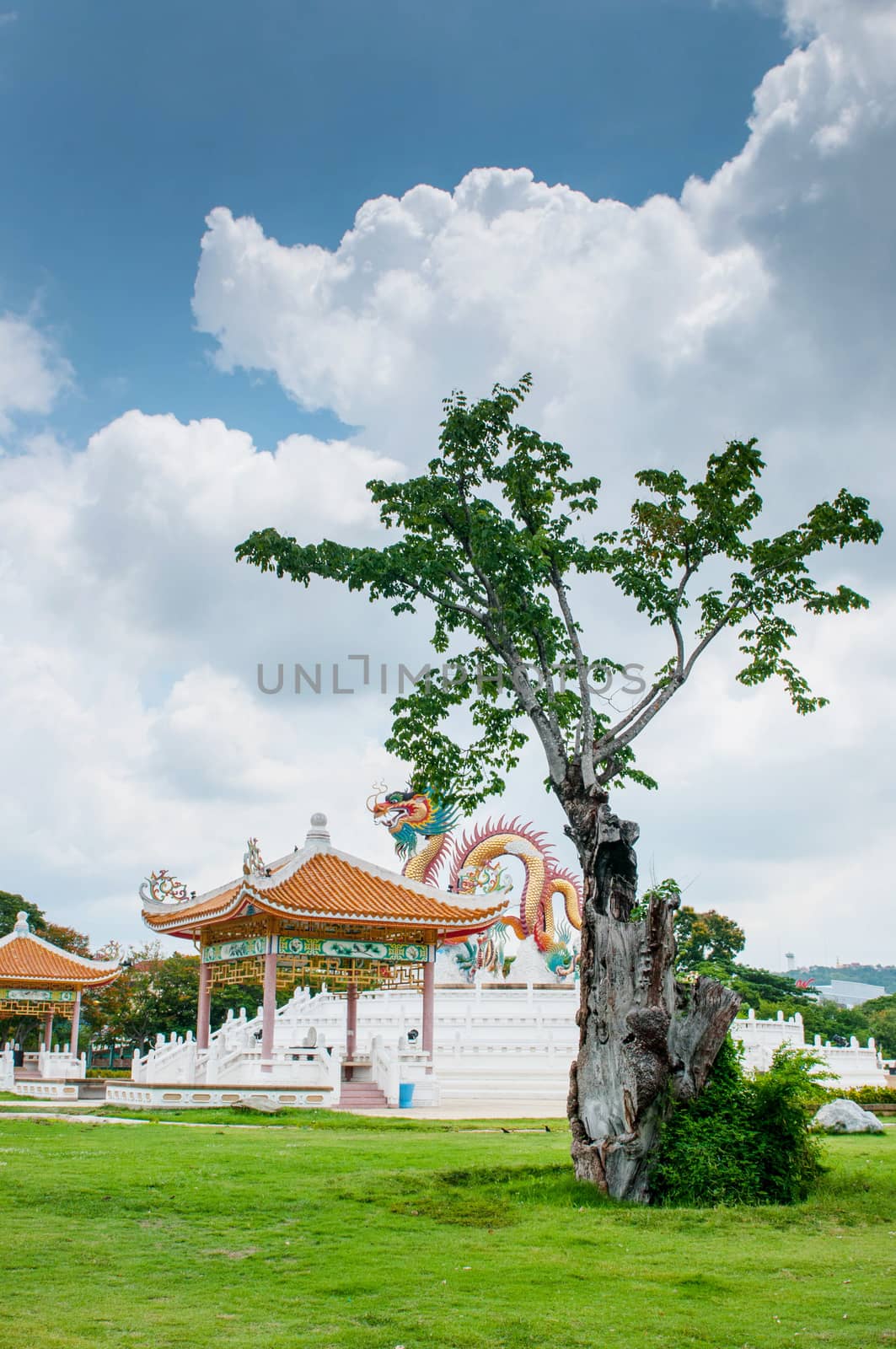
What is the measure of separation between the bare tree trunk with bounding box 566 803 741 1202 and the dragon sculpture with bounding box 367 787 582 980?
25.5 metres

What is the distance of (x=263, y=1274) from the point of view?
6.54 metres

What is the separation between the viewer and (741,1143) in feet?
30.1

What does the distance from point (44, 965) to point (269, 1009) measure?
15676 millimetres

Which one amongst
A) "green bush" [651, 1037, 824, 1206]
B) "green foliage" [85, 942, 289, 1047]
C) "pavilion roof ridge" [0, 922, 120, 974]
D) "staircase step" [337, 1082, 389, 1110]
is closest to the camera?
"green bush" [651, 1037, 824, 1206]

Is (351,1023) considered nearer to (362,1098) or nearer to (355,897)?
(362,1098)

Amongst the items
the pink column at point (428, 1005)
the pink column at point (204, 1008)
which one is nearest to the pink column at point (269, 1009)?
the pink column at point (204, 1008)

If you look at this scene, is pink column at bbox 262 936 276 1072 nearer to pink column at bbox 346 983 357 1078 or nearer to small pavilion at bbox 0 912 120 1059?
pink column at bbox 346 983 357 1078

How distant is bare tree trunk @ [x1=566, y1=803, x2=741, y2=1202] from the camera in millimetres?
9062

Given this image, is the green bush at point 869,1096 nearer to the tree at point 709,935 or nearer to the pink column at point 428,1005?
the pink column at point 428,1005

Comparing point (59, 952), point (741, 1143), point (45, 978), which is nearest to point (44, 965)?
point (45, 978)

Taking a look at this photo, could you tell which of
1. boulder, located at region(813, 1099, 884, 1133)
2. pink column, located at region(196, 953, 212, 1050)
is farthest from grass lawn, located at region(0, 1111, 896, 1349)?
pink column, located at region(196, 953, 212, 1050)

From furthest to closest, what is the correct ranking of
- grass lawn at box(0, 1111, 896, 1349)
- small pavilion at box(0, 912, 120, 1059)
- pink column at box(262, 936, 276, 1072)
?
1. small pavilion at box(0, 912, 120, 1059)
2. pink column at box(262, 936, 276, 1072)
3. grass lawn at box(0, 1111, 896, 1349)

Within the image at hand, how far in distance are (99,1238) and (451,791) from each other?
20.8 ft

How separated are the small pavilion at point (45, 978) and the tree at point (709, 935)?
2452 centimetres
